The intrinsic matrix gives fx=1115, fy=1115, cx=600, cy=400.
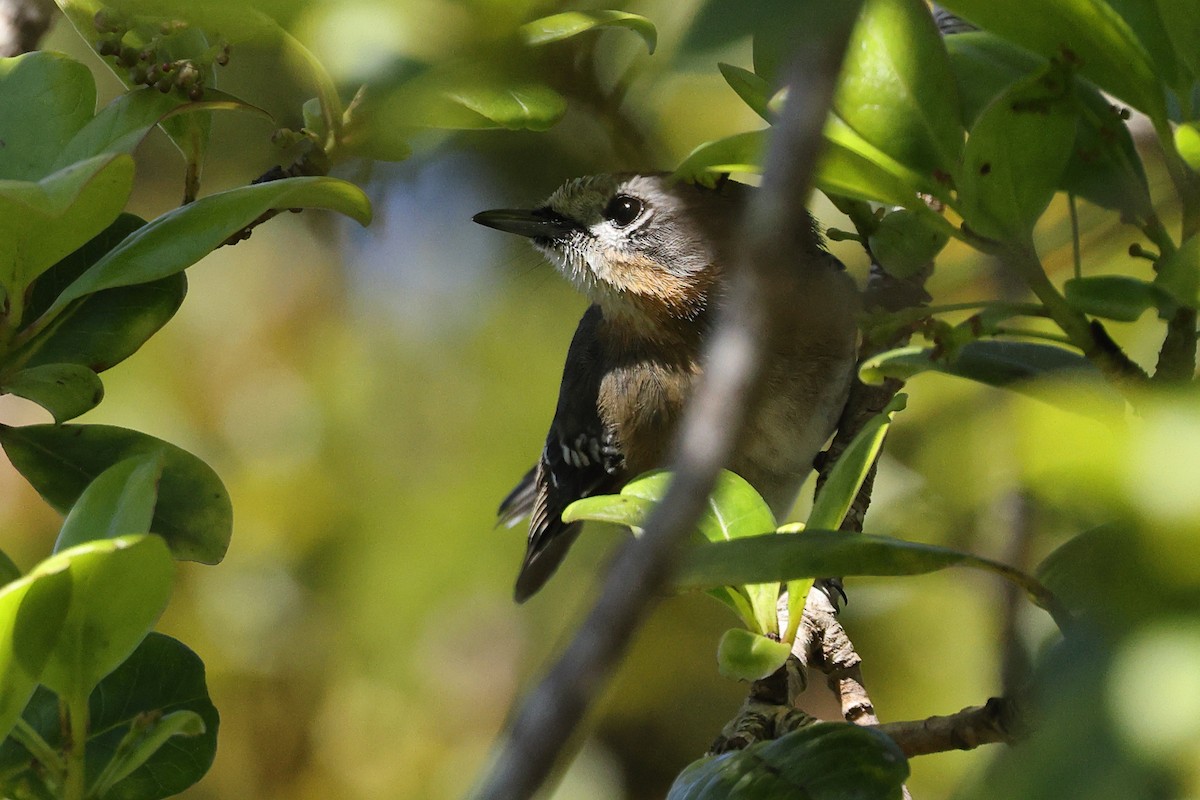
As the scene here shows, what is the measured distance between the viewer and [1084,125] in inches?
41.6

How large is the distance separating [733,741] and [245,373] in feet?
8.11

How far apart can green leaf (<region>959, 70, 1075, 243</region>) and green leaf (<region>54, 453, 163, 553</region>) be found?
0.75 m

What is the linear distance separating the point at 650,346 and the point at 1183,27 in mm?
2121

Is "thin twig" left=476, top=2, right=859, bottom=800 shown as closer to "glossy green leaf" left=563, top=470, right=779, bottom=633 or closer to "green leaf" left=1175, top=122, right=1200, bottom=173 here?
"green leaf" left=1175, top=122, right=1200, bottom=173

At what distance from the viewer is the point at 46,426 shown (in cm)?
122

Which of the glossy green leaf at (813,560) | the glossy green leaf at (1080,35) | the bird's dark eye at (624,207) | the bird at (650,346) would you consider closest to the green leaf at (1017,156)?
the glossy green leaf at (1080,35)

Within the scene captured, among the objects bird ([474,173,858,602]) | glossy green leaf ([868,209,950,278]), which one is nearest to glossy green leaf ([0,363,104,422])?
glossy green leaf ([868,209,950,278])

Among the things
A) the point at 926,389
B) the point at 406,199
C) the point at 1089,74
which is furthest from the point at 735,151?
the point at 926,389

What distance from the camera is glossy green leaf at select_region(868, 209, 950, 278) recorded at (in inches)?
46.8

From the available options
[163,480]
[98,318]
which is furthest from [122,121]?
[163,480]

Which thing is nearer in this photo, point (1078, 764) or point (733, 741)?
point (1078, 764)

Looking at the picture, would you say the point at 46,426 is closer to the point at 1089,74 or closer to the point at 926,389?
the point at 1089,74

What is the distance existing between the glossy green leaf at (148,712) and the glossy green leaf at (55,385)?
25 cm

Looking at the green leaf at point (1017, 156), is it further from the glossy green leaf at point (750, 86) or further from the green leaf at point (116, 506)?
the green leaf at point (116, 506)
